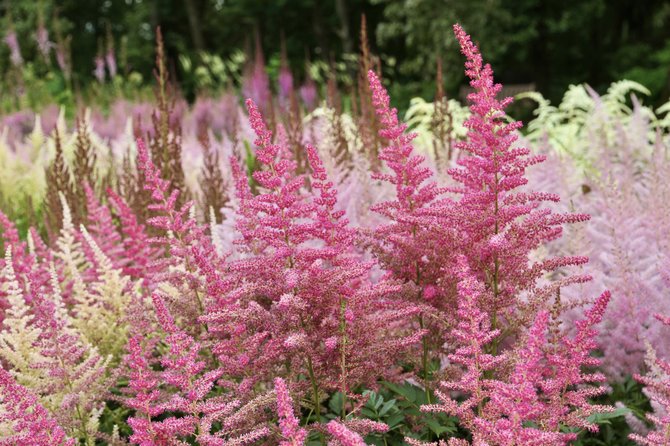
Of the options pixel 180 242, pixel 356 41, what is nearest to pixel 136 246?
pixel 180 242

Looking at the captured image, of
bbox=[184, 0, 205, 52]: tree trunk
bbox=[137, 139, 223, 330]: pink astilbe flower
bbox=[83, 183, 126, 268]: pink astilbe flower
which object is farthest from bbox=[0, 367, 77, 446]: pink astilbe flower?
bbox=[184, 0, 205, 52]: tree trunk

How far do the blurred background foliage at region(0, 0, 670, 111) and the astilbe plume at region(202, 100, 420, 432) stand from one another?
9441 millimetres

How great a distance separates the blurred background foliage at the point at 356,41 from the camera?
1564 centimetres

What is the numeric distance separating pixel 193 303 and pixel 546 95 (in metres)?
18.3

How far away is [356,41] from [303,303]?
23.6m

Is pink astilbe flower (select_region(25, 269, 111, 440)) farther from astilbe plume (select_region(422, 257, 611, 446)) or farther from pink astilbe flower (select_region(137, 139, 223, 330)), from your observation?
astilbe plume (select_region(422, 257, 611, 446))

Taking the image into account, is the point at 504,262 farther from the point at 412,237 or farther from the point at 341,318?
the point at 341,318

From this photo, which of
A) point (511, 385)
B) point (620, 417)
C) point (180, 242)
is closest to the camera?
point (511, 385)

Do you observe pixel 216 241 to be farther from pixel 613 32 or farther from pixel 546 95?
pixel 613 32

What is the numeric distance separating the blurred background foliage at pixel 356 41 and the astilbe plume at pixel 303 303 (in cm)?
944

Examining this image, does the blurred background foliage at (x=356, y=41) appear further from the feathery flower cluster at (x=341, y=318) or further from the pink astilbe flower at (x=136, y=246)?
the feathery flower cluster at (x=341, y=318)

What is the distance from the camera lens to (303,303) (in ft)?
6.70

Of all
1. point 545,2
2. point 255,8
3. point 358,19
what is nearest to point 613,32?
point 545,2

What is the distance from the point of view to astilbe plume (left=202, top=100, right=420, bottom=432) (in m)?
2.08
